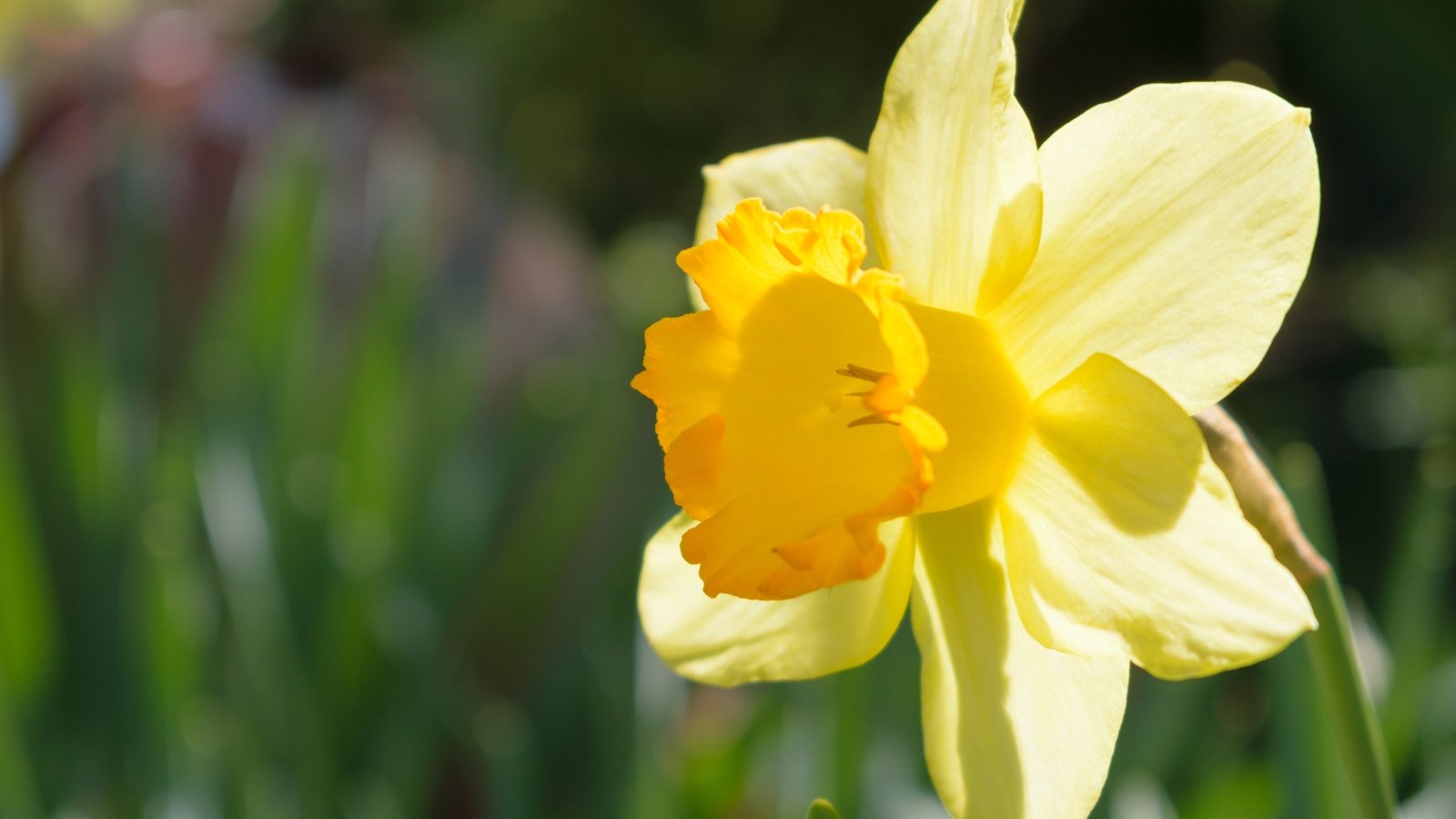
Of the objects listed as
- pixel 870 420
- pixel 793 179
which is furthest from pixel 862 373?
pixel 793 179

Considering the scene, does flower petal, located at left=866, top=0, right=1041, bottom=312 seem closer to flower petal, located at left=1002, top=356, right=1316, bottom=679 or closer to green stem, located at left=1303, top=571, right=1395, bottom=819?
flower petal, located at left=1002, top=356, right=1316, bottom=679

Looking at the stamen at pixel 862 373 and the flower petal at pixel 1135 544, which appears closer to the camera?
the flower petal at pixel 1135 544

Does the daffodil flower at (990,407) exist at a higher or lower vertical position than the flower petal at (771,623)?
higher

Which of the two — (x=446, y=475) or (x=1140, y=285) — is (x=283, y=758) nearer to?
(x=446, y=475)

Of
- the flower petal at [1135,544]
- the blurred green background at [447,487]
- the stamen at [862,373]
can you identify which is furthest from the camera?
the blurred green background at [447,487]

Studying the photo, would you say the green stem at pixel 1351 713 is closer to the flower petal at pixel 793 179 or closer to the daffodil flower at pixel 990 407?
the daffodil flower at pixel 990 407

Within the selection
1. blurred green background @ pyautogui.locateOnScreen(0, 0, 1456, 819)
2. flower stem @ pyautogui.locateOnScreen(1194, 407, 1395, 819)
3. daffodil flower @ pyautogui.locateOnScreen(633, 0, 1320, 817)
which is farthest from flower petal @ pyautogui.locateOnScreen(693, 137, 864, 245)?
blurred green background @ pyautogui.locateOnScreen(0, 0, 1456, 819)

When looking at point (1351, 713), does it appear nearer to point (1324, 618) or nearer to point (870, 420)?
point (1324, 618)

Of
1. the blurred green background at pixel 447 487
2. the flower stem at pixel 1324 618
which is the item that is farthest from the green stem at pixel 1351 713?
the blurred green background at pixel 447 487
